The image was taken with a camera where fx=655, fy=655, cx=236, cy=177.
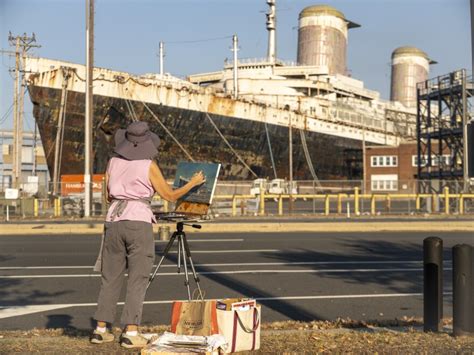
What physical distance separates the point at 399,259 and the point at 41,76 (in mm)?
35921

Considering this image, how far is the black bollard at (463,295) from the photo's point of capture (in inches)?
220

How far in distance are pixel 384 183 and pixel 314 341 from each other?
4428 centimetres

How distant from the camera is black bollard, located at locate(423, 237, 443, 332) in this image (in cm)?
576

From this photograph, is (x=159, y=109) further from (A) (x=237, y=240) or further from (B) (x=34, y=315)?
(B) (x=34, y=315)

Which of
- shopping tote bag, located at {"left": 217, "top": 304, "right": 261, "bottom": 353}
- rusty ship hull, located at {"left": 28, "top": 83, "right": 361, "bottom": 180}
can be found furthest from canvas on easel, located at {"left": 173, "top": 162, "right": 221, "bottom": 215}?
rusty ship hull, located at {"left": 28, "top": 83, "right": 361, "bottom": 180}

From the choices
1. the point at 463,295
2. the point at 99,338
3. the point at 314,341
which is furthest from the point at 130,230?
the point at 463,295

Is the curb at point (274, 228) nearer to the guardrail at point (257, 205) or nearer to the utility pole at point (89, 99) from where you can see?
the utility pole at point (89, 99)

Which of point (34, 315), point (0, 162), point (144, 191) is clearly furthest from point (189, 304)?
point (0, 162)

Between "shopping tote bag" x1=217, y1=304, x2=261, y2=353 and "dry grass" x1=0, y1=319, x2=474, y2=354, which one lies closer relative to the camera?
"shopping tote bag" x1=217, y1=304, x2=261, y2=353

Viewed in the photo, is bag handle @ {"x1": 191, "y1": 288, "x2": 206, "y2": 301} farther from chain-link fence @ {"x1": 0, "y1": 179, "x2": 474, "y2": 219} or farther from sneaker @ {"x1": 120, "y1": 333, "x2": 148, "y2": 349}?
chain-link fence @ {"x1": 0, "y1": 179, "x2": 474, "y2": 219}

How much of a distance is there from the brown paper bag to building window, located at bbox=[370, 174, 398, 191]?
35.6 metres

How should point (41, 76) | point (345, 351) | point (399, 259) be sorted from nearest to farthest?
1. point (345, 351)
2. point (399, 259)
3. point (41, 76)

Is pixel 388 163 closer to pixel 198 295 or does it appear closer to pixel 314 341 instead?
pixel 198 295

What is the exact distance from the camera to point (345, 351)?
529cm
